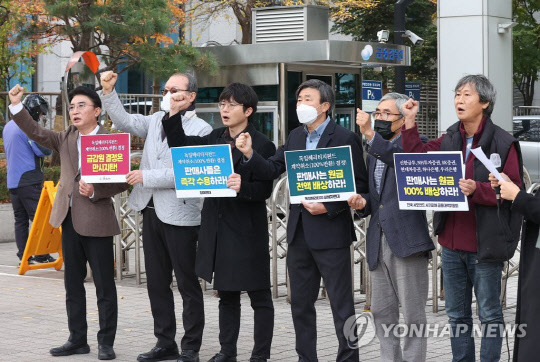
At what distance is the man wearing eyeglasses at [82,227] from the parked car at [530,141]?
56.6ft

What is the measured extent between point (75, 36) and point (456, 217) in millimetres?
16123

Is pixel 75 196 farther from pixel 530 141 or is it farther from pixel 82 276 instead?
pixel 530 141

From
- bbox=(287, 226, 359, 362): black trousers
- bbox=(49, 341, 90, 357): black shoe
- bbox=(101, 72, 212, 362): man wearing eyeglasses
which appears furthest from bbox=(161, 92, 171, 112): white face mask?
bbox=(49, 341, 90, 357): black shoe

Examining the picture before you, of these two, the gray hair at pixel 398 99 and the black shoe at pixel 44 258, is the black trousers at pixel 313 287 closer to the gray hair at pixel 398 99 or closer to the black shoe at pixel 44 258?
the gray hair at pixel 398 99

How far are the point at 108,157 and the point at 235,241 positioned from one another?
1.13 m

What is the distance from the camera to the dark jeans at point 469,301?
604cm

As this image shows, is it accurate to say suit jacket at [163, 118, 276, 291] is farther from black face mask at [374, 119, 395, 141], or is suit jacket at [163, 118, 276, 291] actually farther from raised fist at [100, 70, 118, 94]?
black face mask at [374, 119, 395, 141]

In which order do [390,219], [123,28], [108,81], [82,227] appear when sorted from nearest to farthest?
[390,219] → [108,81] → [82,227] → [123,28]

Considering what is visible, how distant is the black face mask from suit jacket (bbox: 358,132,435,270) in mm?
70

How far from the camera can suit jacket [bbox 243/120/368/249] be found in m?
6.45

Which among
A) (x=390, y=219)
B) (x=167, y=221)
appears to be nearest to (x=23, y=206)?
(x=167, y=221)

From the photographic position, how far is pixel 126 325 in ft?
28.8

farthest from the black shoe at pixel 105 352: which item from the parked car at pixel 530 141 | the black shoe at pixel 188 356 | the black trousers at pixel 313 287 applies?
the parked car at pixel 530 141

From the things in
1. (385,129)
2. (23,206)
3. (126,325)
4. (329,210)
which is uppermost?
(385,129)
